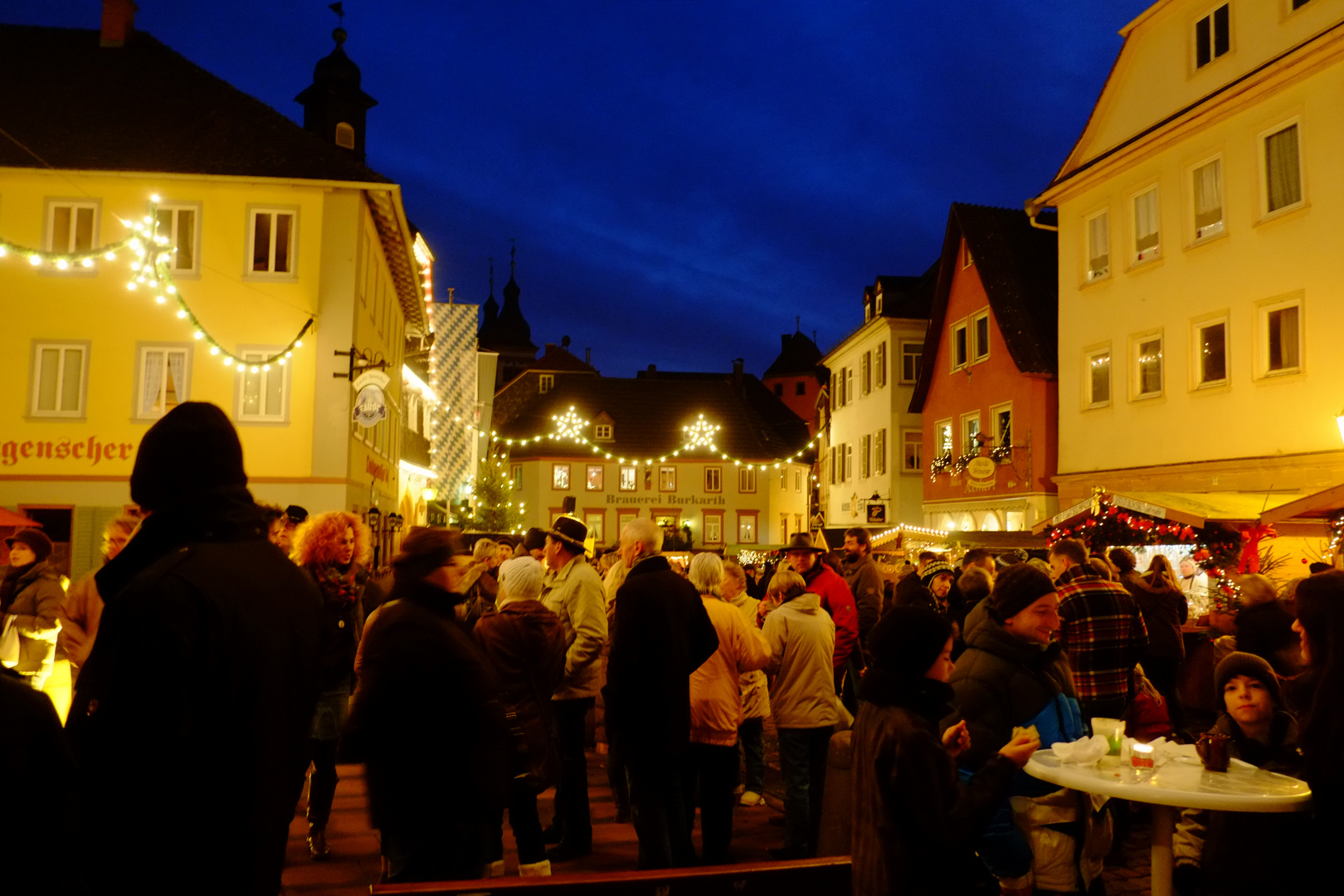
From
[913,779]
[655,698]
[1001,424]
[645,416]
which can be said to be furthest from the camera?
[645,416]

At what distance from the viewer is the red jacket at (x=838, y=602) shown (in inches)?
333

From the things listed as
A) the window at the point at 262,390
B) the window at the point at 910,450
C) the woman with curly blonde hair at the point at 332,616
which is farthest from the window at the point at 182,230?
the window at the point at 910,450

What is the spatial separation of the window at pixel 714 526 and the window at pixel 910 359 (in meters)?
21.0

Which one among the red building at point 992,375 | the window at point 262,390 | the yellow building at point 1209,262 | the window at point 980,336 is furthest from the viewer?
the window at point 980,336

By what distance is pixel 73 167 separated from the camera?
20.2 metres

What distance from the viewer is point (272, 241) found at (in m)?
20.7

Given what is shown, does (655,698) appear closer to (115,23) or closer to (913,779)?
(913,779)

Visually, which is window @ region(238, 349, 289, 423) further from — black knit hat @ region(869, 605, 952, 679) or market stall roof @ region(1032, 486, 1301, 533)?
black knit hat @ region(869, 605, 952, 679)

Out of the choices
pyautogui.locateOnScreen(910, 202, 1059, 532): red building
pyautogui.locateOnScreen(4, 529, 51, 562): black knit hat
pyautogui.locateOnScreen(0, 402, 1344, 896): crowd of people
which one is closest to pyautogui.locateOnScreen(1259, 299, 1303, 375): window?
pyautogui.locateOnScreen(910, 202, 1059, 532): red building

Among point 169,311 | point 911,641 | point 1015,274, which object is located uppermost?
point 1015,274

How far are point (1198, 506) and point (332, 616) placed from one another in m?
11.9

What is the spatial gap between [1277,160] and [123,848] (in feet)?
61.2

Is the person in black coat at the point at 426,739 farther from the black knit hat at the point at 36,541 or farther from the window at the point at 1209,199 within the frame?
the window at the point at 1209,199

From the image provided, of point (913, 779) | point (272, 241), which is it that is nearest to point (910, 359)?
point (272, 241)
